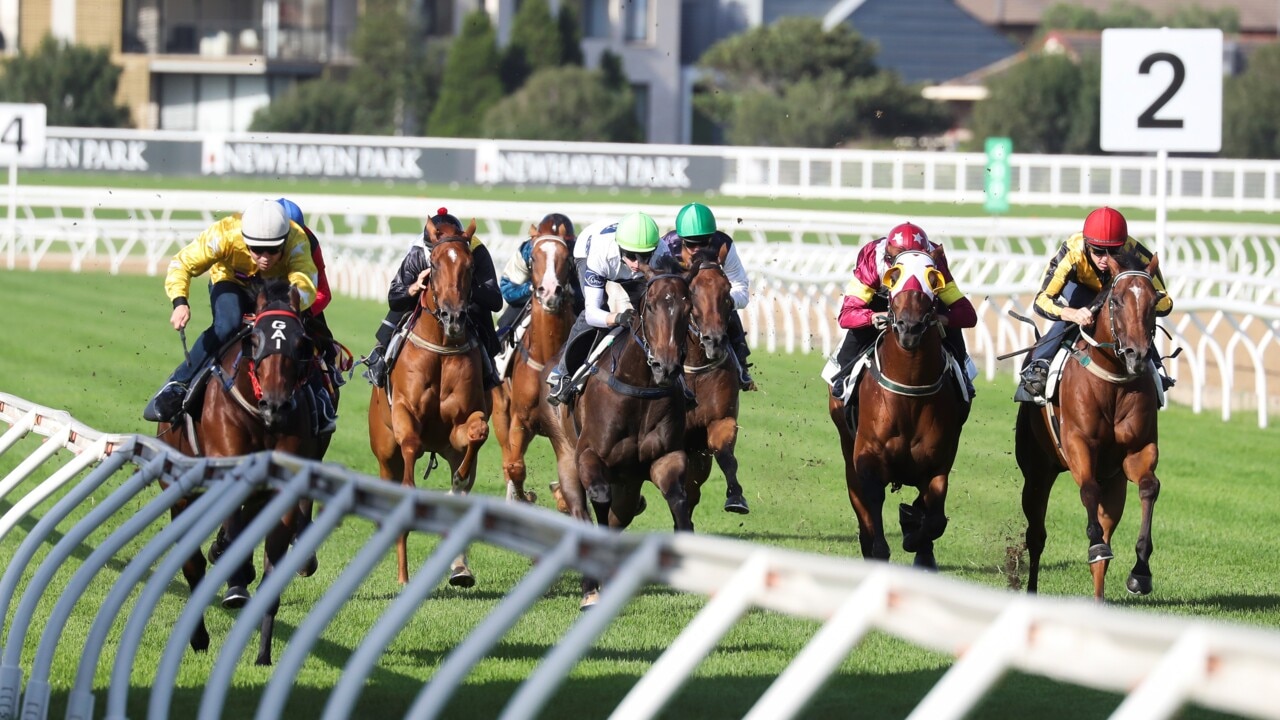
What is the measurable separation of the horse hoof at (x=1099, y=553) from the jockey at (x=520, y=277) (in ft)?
A: 11.1

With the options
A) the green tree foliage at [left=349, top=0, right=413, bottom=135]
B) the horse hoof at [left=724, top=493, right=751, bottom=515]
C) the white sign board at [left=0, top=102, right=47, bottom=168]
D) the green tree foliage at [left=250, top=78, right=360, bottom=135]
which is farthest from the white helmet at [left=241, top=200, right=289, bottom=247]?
the green tree foliage at [left=349, top=0, right=413, bottom=135]

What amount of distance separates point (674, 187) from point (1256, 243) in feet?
49.8

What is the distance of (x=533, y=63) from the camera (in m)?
54.9

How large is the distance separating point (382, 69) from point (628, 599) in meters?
51.5

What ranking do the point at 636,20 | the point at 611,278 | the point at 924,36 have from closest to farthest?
the point at 611,278 → the point at 636,20 → the point at 924,36

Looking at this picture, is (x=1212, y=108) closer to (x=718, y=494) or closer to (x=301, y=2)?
(x=718, y=494)

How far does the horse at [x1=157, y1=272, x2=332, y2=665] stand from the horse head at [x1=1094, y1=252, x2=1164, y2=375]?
10.3ft

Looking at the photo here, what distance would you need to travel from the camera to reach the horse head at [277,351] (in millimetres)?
6941

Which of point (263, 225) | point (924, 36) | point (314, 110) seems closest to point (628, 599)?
point (263, 225)

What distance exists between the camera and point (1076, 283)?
8648 millimetres

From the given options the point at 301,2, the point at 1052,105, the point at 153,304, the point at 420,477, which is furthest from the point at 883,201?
the point at 301,2

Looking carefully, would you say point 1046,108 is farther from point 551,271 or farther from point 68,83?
point 551,271

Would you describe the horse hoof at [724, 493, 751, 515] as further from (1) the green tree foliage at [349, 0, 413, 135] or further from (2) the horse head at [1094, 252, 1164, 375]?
(1) the green tree foliage at [349, 0, 413, 135]


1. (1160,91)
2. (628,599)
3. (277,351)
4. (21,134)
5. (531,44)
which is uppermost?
(531,44)
